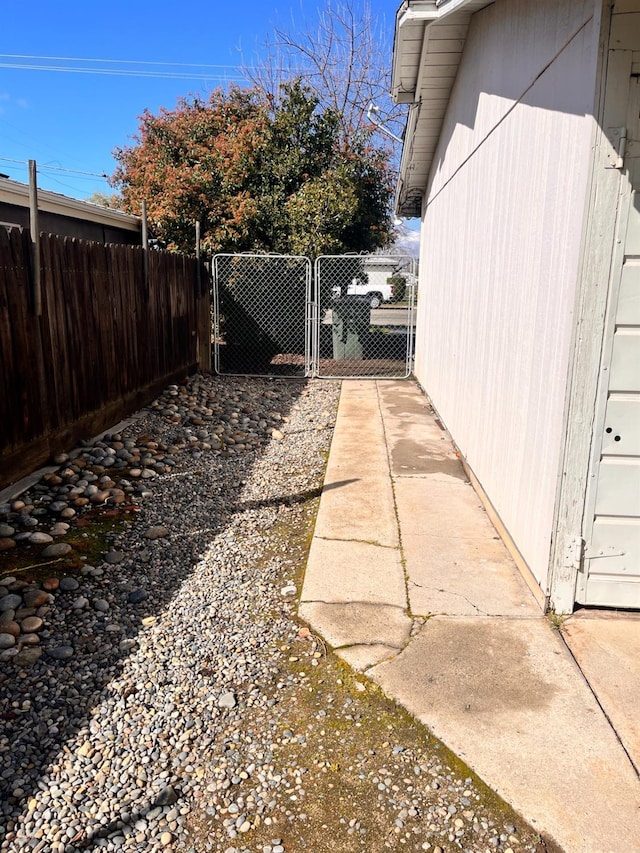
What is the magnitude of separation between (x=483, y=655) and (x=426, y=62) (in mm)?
5730

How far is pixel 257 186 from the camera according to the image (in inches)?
468

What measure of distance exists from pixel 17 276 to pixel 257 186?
8.12 m

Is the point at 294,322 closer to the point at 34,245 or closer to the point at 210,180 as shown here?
the point at 210,180

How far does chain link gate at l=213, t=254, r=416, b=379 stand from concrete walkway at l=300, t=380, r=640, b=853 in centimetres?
Answer: 626

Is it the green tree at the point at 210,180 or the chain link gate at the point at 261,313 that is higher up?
the green tree at the point at 210,180

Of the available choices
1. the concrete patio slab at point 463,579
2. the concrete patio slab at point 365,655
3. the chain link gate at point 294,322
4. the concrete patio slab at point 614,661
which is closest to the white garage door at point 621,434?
the concrete patio slab at point 614,661

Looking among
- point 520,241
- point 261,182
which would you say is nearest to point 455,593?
point 520,241

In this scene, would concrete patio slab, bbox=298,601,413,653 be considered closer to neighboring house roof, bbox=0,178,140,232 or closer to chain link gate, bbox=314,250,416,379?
neighboring house roof, bbox=0,178,140,232

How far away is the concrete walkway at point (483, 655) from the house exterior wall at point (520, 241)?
0.33 metres

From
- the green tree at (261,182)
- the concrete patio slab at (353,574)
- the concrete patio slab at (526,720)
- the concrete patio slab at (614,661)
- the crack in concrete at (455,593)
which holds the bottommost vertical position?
the concrete patio slab at (353,574)

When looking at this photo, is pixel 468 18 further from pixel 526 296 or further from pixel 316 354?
pixel 316 354

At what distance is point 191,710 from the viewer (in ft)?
8.16

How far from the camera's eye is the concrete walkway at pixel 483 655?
6.83 ft

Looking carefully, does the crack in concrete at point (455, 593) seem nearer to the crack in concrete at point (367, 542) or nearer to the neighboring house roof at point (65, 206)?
the crack in concrete at point (367, 542)
